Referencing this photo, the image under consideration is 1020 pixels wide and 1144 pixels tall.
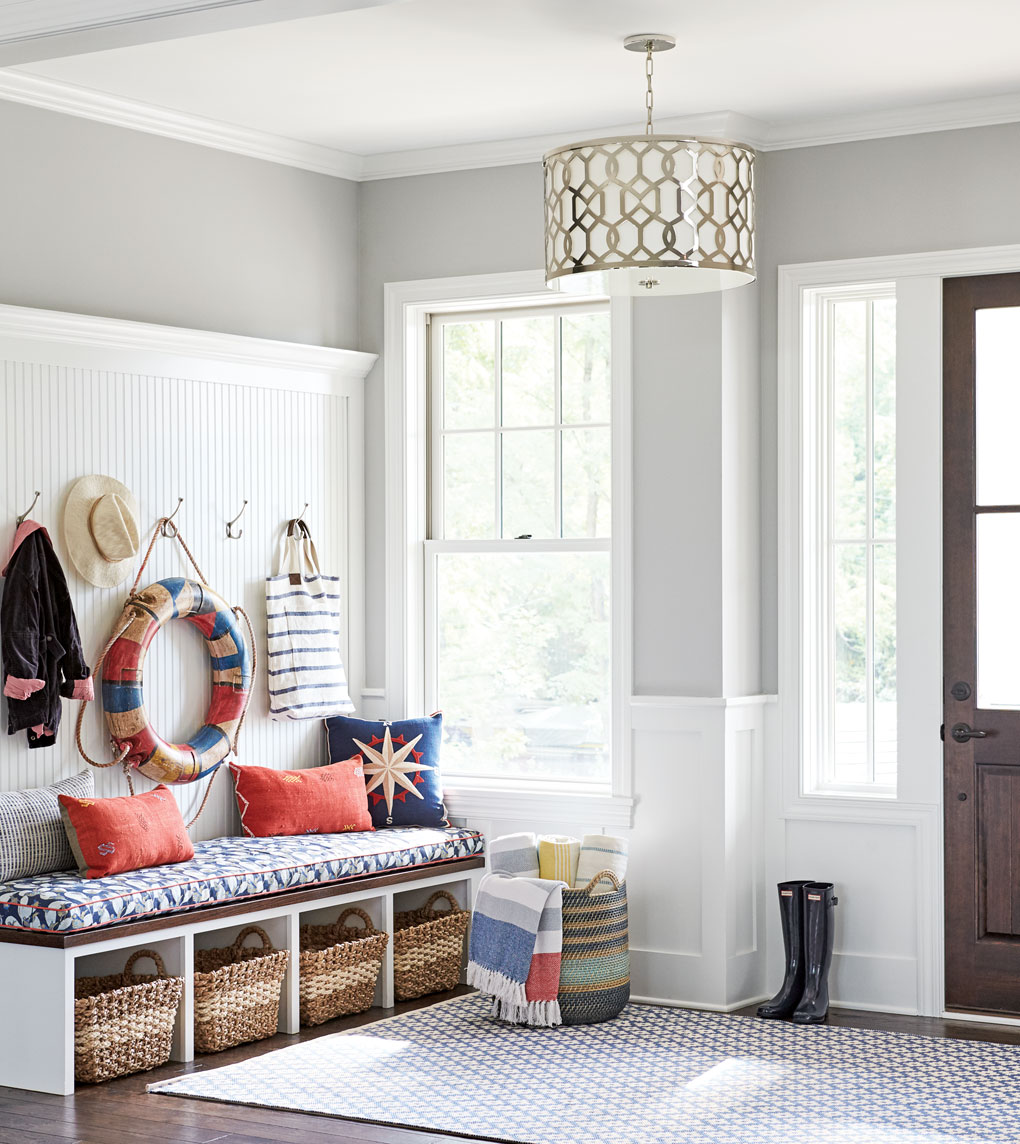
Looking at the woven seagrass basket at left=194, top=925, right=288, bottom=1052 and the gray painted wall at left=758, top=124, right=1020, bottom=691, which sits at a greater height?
the gray painted wall at left=758, top=124, right=1020, bottom=691

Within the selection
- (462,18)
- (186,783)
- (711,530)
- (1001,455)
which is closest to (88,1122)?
(186,783)

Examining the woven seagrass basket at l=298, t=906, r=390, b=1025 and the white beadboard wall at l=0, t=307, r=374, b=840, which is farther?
the woven seagrass basket at l=298, t=906, r=390, b=1025

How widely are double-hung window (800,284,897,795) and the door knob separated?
245 millimetres

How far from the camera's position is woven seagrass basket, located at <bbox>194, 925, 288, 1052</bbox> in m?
4.68

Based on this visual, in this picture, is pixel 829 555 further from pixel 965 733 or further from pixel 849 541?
pixel 965 733

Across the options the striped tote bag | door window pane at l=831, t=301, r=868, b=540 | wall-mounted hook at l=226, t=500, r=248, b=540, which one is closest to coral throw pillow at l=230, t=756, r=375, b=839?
the striped tote bag

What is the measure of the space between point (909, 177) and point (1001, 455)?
0.92m

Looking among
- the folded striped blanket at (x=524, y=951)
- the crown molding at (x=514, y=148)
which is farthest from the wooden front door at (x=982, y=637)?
the folded striped blanket at (x=524, y=951)

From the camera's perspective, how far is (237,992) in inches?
188

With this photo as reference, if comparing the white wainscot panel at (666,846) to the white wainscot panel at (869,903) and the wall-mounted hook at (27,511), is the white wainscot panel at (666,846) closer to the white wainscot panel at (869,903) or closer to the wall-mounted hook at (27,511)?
the white wainscot panel at (869,903)

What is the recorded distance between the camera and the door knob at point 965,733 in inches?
204

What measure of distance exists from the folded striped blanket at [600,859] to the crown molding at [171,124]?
252cm

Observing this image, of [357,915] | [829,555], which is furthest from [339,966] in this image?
[829,555]

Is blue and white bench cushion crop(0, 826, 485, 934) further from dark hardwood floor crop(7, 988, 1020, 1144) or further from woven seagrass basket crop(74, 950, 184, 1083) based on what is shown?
dark hardwood floor crop(7, 988, 1020, 1144)
